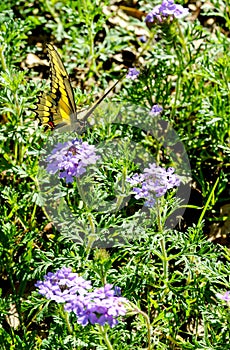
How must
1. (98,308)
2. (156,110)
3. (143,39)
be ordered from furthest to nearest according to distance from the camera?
(143,39) → (156,110) → (98,308)

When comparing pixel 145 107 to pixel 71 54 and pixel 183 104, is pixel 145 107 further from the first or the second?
pixel 71 54

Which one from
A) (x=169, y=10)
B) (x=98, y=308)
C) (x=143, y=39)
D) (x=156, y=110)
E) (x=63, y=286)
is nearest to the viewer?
(x=98, y=308)

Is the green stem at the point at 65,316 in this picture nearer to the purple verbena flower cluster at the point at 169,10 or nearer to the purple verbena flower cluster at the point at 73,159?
the purple verbena flower cluster at the point at 73,159

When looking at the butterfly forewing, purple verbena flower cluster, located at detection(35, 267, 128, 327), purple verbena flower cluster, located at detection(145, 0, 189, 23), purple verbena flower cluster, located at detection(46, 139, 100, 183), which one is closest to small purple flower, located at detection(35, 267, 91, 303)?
purple verbena flower cluster, located at detection(35, 267, 128, 327)

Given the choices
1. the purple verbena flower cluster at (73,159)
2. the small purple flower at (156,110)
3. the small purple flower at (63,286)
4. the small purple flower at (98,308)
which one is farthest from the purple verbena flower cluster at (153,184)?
the small purple flower at (156,110)

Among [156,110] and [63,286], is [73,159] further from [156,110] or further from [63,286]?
[156,110]

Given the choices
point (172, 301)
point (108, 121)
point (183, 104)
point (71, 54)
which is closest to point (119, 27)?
point (71, 54)

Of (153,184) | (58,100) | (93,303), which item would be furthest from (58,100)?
(93,303)

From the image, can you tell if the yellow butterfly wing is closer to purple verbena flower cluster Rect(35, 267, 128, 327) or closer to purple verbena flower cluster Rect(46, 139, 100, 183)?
purple verbena flower cluster Rect(46, 139, 100, 183)
